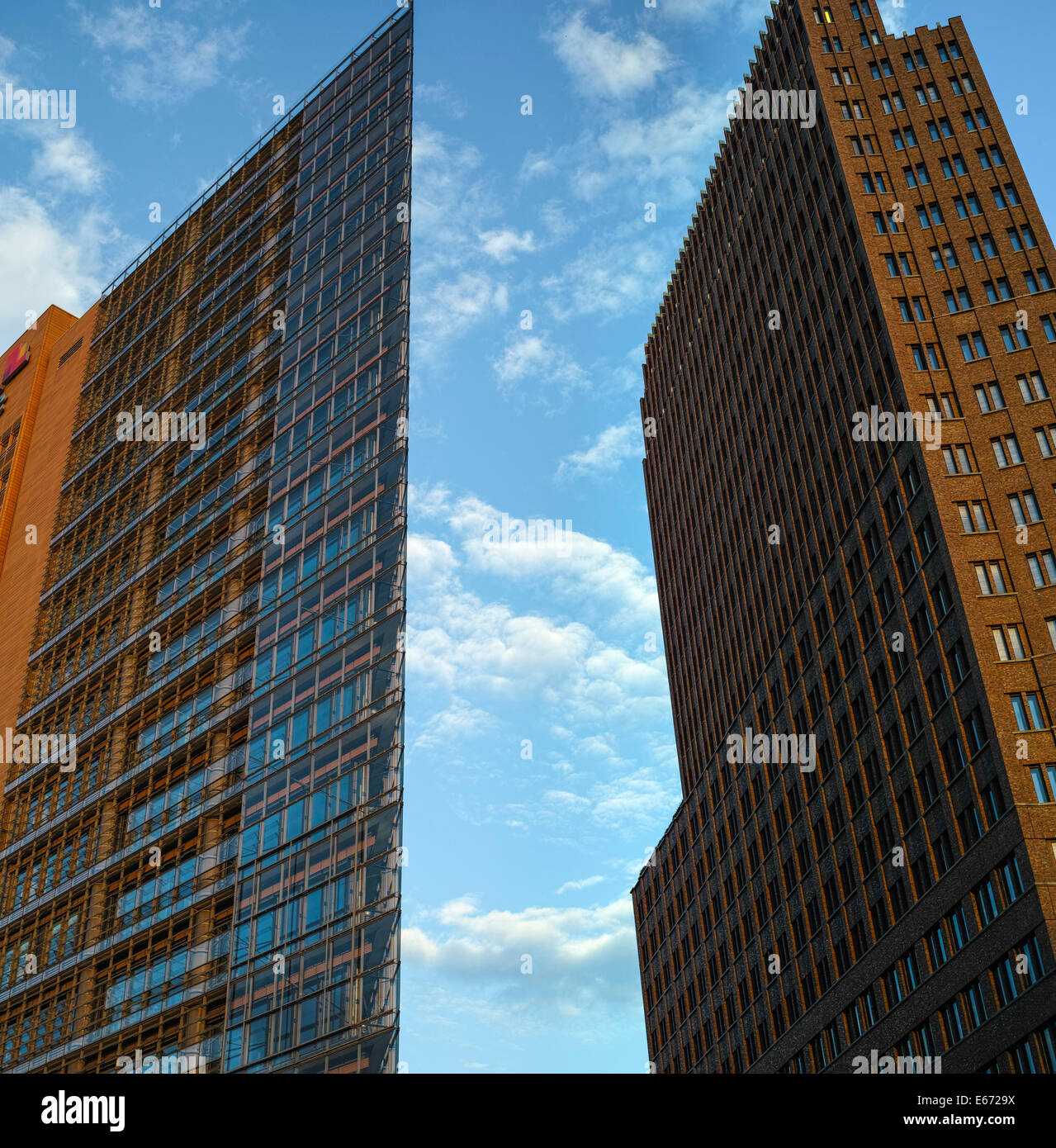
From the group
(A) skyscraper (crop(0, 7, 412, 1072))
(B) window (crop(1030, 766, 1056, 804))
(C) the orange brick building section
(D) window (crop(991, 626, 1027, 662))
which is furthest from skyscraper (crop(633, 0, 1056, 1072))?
(C) the orange brick building section

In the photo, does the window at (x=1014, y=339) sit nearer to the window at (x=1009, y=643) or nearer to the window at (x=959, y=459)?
the window at (x=959, y=459)

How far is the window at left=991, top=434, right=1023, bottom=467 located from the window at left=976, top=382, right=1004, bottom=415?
1.56m

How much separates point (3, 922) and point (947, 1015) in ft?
140

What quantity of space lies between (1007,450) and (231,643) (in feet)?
113

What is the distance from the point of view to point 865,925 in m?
54.8

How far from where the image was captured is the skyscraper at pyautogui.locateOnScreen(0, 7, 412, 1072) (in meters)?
44.7

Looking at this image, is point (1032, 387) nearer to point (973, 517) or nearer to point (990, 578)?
point (973, 517)

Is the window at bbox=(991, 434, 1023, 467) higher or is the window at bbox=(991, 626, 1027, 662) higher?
the window at bbox=(991, 434, 1023, 467)

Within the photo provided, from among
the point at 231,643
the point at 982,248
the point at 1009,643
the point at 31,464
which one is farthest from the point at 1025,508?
the point at 31,464

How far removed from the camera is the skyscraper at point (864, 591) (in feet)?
154

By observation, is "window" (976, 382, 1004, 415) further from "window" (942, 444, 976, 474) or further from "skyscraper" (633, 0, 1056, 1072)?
"window" (942, 444, 976, 474)

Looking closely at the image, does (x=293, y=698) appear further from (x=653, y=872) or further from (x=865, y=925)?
(x=653, y=872)

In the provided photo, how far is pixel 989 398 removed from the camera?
55750 millimetres
